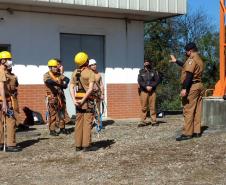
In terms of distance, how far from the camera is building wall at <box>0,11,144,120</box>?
1574 centimetres

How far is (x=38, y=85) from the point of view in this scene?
Result: 53.0 feet

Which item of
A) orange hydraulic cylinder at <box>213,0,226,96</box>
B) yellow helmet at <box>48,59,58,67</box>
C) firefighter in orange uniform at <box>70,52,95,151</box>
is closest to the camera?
firefighter in orange uniform at <box>70,52,95,151</box>

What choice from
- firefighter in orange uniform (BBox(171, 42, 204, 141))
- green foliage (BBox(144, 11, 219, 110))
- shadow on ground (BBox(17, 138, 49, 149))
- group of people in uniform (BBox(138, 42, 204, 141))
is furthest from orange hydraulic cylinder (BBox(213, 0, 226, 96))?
green foliage (BBox(144, 11, 219, 110))

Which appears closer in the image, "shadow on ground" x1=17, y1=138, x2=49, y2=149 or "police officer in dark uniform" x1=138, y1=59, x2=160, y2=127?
"shadow on ground" x1=17, y1=138, x2=49, y2=149

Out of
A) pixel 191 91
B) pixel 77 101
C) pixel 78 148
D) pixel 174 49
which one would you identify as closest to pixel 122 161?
pixel 78 148

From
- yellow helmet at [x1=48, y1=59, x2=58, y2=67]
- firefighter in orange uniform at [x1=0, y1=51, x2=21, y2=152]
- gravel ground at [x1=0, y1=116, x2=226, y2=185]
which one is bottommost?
gravel ground at [x1=0, y1=116, x2=226, y2=185]

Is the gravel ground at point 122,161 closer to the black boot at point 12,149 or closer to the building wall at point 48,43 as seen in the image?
the black boot at point 12,149

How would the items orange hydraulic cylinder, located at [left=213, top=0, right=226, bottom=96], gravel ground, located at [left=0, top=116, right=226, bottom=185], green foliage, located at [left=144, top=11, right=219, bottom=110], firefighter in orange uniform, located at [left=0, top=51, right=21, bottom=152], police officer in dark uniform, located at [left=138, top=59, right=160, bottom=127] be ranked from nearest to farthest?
1. gravel ground, located at [left=0, top=116, right=226, bottom=185]
2. firefighter in orange uniform, located at [left=0, top=51, right=21, bottom=152]
3. orange hydraulic cylinder, located at [left=213, top=0, right=226, bottom=96]
4. police officer in dark uniform, located at [left=138, top=59, right=160, bottom=127]
5. green foliage, located at [left=144, top=11, right=219, bottom=110]

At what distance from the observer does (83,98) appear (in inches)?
399

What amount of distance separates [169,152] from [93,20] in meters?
8.31

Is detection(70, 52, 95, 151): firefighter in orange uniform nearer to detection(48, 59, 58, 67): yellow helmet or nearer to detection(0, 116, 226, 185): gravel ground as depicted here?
detection(0, 116, 226, 185): gravel ground

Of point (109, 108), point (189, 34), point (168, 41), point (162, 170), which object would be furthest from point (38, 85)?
point (189, 34)

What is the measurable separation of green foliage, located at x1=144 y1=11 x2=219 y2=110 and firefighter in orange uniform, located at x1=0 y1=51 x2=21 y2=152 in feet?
54.0

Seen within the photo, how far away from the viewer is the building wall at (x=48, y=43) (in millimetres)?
15742
